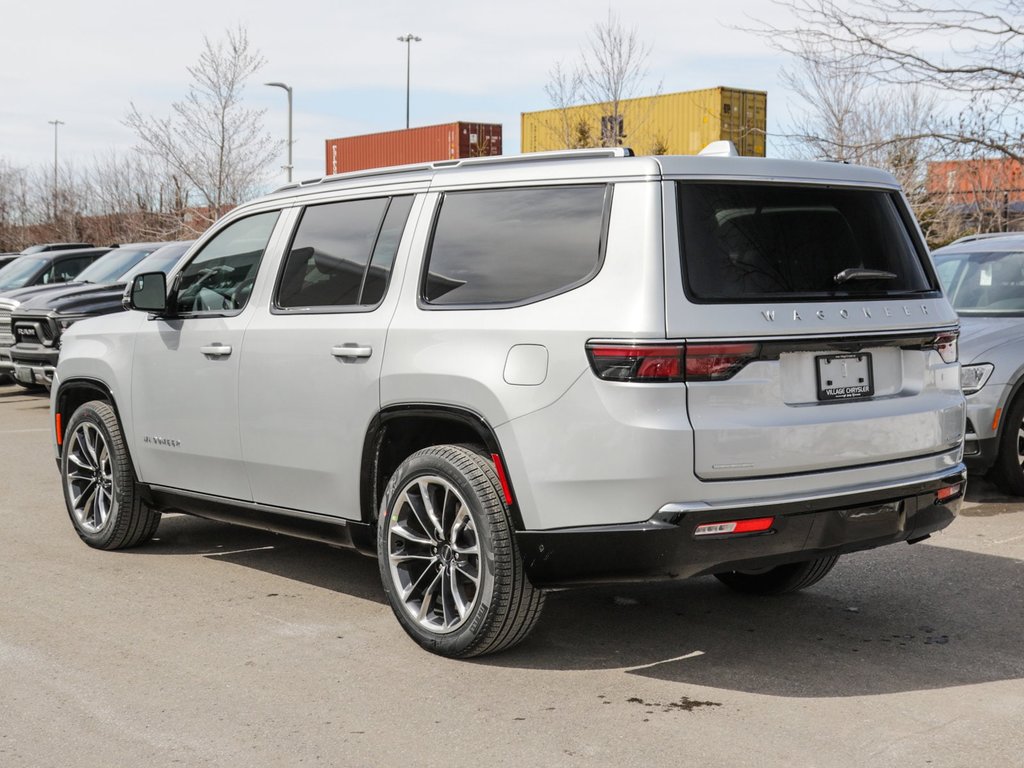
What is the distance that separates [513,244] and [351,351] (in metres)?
0.90

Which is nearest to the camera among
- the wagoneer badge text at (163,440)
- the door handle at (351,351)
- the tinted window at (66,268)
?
the door handle at (351,351)

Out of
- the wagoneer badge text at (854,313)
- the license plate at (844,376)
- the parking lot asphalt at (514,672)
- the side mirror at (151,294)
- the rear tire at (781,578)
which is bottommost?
→ the parking lot asphalt at (514,672)

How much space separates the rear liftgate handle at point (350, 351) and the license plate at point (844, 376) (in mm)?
→ 1831

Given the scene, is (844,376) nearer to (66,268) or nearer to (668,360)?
(668,360)

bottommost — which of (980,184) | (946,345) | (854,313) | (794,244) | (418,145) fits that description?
(946,345)

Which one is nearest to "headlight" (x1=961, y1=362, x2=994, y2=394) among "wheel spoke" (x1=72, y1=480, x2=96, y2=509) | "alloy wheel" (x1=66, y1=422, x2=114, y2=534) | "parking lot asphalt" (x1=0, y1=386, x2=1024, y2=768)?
"parking lot asphalt" (x1=0, y1=386, x2=1024, y2=768)

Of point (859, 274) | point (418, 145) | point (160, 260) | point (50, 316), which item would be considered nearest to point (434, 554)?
point (859, 274)

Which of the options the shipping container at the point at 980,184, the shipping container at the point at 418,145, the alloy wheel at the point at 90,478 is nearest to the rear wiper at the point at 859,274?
the alloy wheel at the point at 90,478

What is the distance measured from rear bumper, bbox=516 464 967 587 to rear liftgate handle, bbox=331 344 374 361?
3.67ft

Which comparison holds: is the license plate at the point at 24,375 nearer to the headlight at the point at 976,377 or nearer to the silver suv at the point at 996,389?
the silver suv at the point at 996,389

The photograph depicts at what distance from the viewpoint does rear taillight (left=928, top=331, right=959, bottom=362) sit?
5084mm

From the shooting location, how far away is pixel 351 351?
540 centimetres

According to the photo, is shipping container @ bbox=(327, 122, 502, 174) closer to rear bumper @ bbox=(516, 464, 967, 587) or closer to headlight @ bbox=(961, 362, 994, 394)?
headlight @ bbox=(961, 362, 994, 394)

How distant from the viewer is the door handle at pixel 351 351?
532 centimetres
